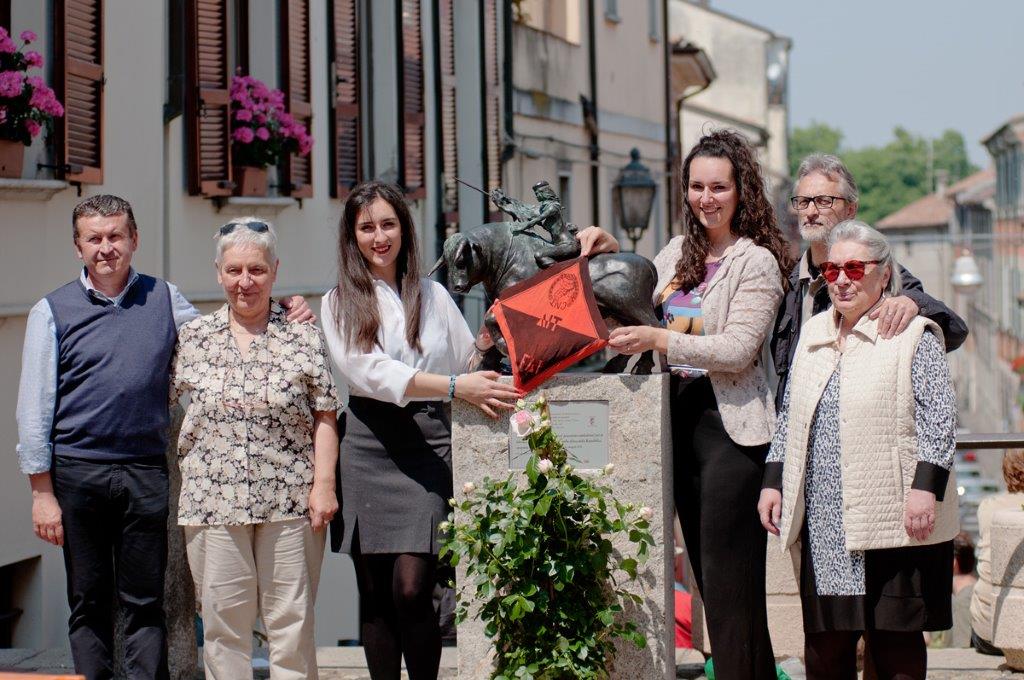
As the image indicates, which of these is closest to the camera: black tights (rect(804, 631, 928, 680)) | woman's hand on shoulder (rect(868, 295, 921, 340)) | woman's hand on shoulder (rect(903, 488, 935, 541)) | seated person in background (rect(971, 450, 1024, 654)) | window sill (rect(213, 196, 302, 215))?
woman's hand on shoulder (rect(903, 488, 935, 541))

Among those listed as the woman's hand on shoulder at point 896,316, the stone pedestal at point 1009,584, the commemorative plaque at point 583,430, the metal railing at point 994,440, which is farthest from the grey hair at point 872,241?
the stone pedestal at point 1009,584

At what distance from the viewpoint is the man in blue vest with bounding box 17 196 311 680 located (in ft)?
16.8

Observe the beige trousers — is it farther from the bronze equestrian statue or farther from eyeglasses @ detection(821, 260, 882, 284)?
eyeglasses @ detection(821, 260, 882, 284)

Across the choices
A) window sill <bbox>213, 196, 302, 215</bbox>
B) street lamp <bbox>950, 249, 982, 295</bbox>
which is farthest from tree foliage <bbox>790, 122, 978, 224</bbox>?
window sill <bbox>213, 196, 302, 215</bbox>

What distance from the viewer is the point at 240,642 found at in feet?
17.1

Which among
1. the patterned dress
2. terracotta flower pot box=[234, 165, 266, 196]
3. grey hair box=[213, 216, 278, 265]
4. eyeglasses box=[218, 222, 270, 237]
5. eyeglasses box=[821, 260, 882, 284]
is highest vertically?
terracotta flower pot box=[234, 165, 266, 196]

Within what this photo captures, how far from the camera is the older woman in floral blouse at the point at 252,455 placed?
504 cm

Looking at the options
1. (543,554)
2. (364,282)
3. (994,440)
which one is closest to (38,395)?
(364,282)

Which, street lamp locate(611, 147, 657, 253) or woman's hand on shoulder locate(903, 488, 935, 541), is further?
street lamp locate(611, 147, 657, 253)

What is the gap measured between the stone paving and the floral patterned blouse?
1389 millimetres

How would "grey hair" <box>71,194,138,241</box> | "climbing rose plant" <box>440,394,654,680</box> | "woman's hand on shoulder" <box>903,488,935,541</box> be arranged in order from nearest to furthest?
"woman's hand on shoulder" <box>903,488,935,541</box> → "climbing rose plant" <box>440,394,654,680</box> → "grey hair" <box>71,194,138,241</box>

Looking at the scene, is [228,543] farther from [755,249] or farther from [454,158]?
[454,158]

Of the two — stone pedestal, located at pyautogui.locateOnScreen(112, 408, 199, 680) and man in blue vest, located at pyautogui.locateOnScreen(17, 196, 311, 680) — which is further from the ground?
man in blue vest, located at pyautogui.locateOnScreen(17, 196, 311, 680)

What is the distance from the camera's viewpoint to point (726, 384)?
504 centimetres
